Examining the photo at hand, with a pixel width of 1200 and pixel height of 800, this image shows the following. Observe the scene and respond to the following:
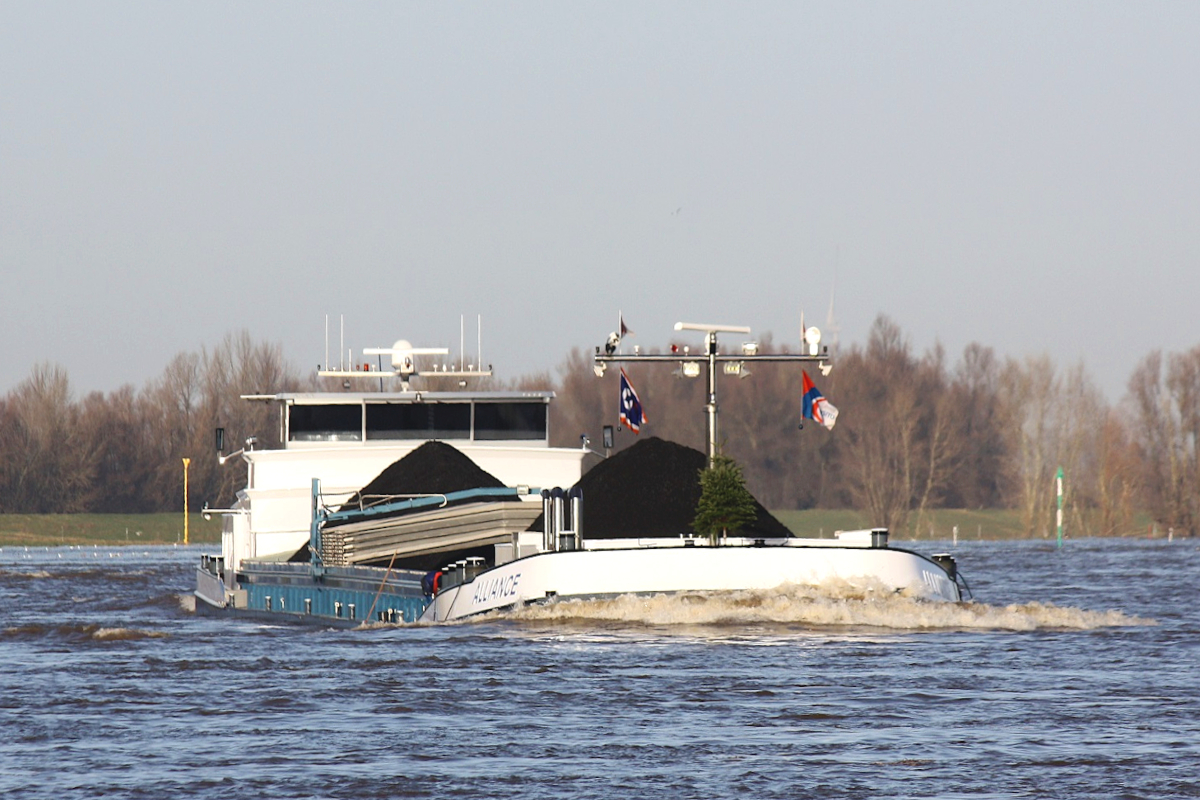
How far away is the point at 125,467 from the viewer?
144375mm

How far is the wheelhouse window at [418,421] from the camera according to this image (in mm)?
42781

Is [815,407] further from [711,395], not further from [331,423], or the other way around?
[331,423]

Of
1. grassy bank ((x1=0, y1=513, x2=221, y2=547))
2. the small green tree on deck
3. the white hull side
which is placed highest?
the small green tree on deck

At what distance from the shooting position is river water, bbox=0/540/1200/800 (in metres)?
15.8

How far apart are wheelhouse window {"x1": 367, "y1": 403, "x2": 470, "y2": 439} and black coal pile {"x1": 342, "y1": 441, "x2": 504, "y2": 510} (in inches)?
123

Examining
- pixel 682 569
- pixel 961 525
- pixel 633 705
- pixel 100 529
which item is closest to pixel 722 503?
pixel 682 569

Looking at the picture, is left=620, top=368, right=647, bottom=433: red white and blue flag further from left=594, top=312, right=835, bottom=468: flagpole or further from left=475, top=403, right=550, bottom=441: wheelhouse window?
left=475, top=403, right=550, bottom=441: wheelhouse window

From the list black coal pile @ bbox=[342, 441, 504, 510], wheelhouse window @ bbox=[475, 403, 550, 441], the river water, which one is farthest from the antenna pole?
wheelhouse window @ bbox=[475, 403, 550, 441]

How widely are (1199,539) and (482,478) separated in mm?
89080

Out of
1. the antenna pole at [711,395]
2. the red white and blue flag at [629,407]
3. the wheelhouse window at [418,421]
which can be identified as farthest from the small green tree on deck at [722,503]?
the wheelhouse window at [418,421]

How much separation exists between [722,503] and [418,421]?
48.4ft

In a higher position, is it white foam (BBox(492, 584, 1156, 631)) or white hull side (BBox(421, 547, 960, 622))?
white hull side (BBox(421, 547, 960, 622))

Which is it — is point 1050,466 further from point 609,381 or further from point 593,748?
point 593,748

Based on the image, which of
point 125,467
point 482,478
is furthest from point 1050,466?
point 482,478
